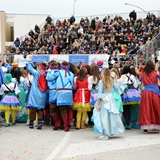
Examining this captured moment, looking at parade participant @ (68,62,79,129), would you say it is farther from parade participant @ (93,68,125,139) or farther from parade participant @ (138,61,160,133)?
parade participant @ (138,61,160,133)

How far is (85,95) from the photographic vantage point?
11164 millimetres

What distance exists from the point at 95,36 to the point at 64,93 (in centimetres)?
2001

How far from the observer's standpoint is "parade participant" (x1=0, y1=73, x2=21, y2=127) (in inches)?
456

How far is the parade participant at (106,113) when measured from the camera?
9.35 m

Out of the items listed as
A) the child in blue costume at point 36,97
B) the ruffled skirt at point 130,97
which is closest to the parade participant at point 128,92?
the ruffled skirt at point 130,97

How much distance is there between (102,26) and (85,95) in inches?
824

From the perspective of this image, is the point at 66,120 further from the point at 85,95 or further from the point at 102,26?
the point at 102,26

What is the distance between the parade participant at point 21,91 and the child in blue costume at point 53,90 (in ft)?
4.73

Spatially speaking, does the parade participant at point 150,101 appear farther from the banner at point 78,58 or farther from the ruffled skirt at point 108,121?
the banner at point 78,58

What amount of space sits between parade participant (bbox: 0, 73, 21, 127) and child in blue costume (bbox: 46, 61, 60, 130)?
128 centimetres

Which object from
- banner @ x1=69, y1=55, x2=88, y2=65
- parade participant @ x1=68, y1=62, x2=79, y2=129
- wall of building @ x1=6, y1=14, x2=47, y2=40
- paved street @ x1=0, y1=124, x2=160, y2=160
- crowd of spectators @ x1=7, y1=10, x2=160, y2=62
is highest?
wall of building @ x1=6, y1=14, x2=47, y2=40

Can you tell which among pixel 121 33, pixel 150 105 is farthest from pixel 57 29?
pixel 150 105

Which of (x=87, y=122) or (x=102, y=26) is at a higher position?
(x=102, y=26)

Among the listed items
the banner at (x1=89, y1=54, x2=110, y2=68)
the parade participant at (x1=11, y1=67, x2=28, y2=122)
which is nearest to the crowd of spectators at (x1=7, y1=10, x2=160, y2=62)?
the banner at (x1=89, y1=54, x2=110, y2=68)
